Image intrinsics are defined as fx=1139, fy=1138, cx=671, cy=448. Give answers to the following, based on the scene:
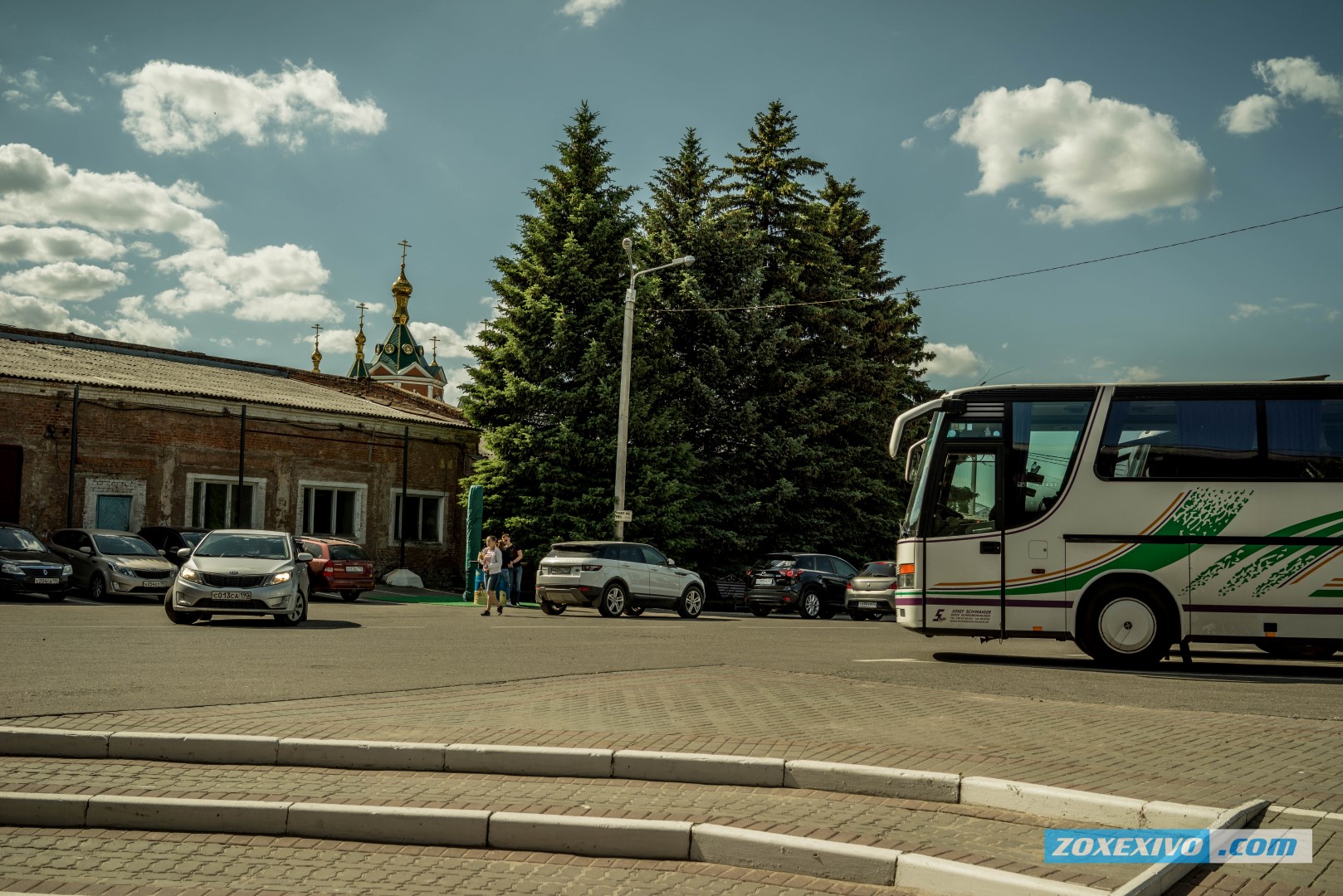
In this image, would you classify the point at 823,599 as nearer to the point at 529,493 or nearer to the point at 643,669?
the point at 529,493

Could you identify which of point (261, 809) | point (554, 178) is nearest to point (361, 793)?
point (261, 809)

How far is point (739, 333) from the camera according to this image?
1486 inches

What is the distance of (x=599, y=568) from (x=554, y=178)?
16971mm

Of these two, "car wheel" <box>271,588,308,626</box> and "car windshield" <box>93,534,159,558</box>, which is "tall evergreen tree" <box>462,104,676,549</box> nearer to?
"car windshield" <box>93,534,159,558</box>

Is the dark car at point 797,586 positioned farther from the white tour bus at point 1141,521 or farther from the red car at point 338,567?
the white tour bus at point 1141,521

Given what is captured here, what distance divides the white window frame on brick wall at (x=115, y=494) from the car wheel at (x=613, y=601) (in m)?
15.8

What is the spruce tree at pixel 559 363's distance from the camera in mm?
33750

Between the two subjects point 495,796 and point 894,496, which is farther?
point 894,496

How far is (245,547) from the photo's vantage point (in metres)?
18.6

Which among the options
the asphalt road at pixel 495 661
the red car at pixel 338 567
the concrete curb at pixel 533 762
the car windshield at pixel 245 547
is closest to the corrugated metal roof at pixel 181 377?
the red car at pixel 338 567

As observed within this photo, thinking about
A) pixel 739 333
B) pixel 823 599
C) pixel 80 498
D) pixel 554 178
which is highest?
pixel 554 178

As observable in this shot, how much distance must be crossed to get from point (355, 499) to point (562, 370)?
27.6 feet

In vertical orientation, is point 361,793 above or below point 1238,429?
below

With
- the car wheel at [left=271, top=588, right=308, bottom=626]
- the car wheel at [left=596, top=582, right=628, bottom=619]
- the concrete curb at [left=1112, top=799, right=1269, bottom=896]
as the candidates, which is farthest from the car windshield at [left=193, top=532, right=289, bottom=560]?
the concrete curb at [left=1112, top=799, right=1269, bottom=896]
